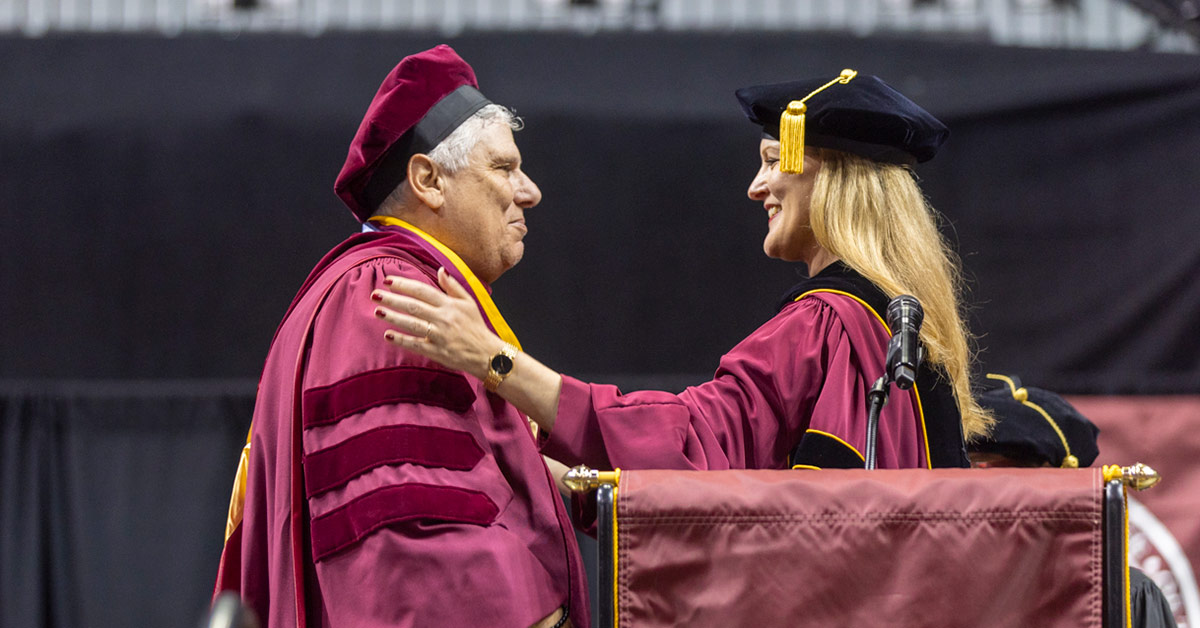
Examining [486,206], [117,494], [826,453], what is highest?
[486,206]

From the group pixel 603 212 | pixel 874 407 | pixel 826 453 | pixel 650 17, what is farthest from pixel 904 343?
pixel 650 17

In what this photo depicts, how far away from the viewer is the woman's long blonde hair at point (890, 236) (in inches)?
105

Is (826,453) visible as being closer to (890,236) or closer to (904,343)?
(904,343)

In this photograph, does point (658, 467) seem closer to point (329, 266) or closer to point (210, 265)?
point (329, 266)

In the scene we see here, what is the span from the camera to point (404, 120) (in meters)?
2.57

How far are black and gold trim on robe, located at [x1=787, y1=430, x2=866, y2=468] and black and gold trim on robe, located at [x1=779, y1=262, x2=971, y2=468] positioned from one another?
0.08 metres

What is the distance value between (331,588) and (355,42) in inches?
139

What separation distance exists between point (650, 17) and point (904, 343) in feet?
12.3

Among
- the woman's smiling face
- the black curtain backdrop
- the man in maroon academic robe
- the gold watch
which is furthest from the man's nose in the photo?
the black curtain backdrop

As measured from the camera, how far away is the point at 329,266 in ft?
8.21

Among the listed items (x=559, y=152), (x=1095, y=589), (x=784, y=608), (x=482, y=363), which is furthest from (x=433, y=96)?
(x=559, y=152)

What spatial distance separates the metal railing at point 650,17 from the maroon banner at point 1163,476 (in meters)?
1.53

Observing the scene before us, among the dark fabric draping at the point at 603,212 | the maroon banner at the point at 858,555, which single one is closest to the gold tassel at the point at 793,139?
the maroon banner at the point at 858,555

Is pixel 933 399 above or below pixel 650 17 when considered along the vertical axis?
below
